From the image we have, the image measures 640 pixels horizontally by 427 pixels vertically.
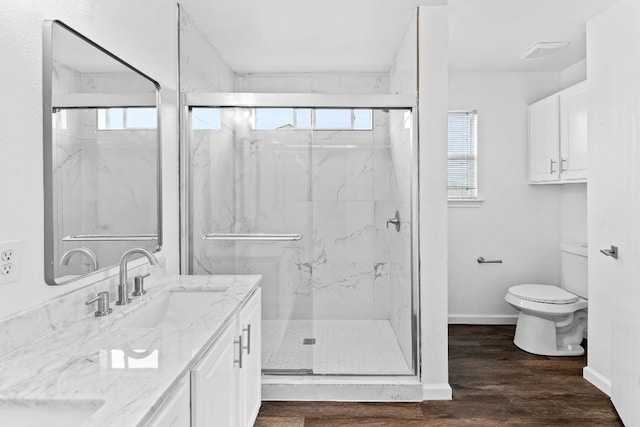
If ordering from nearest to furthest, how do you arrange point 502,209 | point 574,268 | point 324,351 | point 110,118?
1. point 110,118
2. point 324,351
3. point 574,268
4. point 502,209

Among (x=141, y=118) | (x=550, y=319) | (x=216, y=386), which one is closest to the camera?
(x=216, y=386)

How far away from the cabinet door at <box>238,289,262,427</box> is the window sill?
252 cm

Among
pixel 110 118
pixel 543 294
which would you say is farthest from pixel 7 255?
pixel 543 294

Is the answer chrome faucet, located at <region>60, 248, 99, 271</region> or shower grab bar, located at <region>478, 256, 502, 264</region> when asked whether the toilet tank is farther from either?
chrome faucet, located at <region>60, 248, 99, 271</region>

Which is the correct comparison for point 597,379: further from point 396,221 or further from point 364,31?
point 364,31

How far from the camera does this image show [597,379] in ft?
9.22

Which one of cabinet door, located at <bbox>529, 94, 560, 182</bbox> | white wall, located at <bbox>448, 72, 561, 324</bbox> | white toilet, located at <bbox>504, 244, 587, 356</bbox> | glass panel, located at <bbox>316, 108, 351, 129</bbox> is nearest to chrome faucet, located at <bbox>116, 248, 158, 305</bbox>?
glass panel, located at <bbox>316, 108, 351, 129</bbox>

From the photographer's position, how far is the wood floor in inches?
94.0

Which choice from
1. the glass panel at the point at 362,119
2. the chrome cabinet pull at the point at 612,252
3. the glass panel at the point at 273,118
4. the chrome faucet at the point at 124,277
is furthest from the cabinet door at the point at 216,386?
the chrome cabinet pull at the point at 612,252

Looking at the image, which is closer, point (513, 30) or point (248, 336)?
point (248, 336)

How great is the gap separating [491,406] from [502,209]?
2109mm

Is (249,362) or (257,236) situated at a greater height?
(257,236)

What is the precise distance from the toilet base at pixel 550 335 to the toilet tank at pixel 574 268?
0.94ft

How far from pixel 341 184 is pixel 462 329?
209cm
